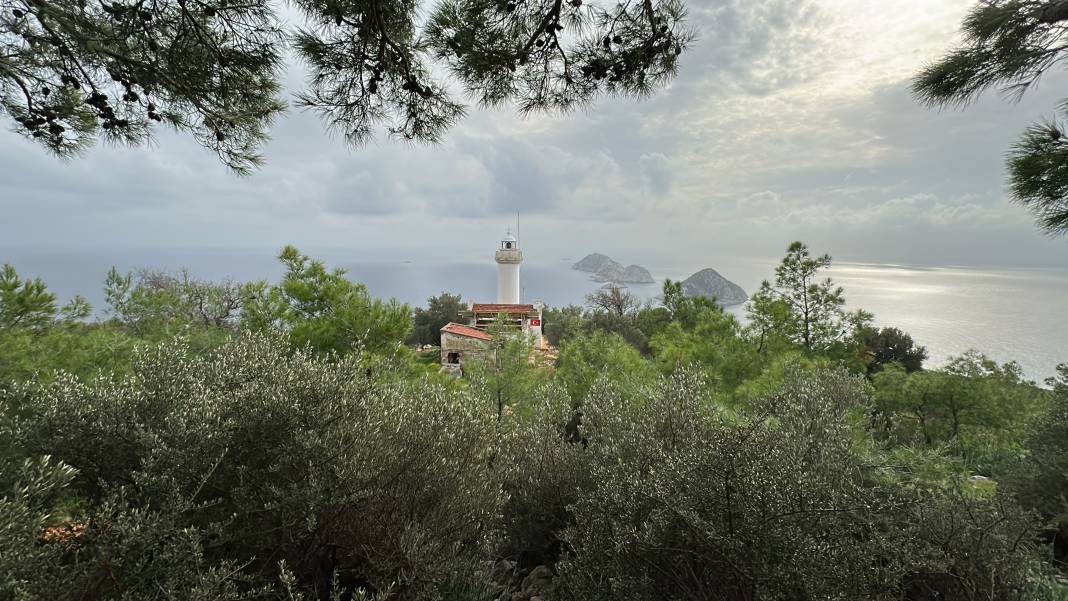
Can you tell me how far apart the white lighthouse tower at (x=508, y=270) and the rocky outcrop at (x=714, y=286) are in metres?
18.2

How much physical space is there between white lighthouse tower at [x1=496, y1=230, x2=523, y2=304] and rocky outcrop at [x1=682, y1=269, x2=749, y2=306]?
18.2 m

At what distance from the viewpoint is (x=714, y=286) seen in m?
30.1

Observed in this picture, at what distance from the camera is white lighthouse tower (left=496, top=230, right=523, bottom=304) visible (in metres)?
42.8

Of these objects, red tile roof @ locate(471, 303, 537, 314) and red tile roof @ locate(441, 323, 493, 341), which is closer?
red tile roof @ locate(441, 323, 493, 341)

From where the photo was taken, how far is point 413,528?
2977mm

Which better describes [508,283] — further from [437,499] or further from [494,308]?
[437,499]

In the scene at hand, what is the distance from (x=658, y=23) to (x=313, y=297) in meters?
8.95

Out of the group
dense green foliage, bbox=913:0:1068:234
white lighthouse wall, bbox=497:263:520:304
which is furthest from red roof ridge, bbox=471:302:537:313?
dense green foliage, bbox=913:0:1068:234

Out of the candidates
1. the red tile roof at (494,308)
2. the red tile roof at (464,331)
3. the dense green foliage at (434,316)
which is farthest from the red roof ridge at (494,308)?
the red tile roof at (464,331)

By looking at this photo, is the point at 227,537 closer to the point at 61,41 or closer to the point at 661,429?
the point at 661,429

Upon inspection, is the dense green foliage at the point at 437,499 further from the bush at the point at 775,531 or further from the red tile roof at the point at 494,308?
the red tile roof at the point at 494,308

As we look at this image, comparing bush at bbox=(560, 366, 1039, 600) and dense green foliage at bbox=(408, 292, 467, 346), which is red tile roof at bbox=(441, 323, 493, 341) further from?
bush at bbox=(560, 366, 1039, 600)

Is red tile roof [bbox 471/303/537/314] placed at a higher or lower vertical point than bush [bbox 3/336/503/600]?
lower

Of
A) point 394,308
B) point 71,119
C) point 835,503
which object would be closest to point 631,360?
point 394,308
